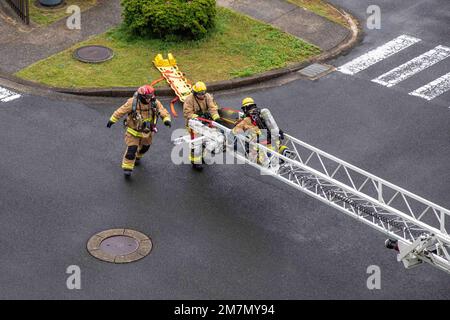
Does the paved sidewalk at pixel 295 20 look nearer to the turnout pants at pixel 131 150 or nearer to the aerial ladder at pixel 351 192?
the aerial ladder at pixel 351 192

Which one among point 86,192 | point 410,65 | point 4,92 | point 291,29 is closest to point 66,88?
point 4,92

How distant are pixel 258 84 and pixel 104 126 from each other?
389 cm

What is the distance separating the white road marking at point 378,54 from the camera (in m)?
21.7

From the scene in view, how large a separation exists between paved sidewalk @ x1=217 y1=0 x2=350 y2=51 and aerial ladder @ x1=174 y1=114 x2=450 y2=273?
528cm

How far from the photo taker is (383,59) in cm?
2200

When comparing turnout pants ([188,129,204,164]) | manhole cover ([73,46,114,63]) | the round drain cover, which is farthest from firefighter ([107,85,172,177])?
manhole cover ([73,46,114,63])

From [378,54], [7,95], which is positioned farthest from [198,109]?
[378,54]

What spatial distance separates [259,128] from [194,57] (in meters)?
5.60

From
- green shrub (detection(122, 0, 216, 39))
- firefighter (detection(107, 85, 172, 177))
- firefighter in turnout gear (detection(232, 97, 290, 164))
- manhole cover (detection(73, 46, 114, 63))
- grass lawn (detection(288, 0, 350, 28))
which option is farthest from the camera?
grass lawn (detection(288, 0, 350, 28))

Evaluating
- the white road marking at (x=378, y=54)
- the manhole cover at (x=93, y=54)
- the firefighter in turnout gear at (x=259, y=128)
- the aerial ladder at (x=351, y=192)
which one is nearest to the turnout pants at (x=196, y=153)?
the aerial ladder at (x=351, y=192)

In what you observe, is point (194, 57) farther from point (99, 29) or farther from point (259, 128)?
point (259, 128)

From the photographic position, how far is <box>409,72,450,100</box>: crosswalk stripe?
2059 centimetres

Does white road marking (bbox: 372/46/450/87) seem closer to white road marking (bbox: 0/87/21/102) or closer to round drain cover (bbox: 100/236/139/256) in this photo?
white road marking (bbox: 0/87/21/102)
